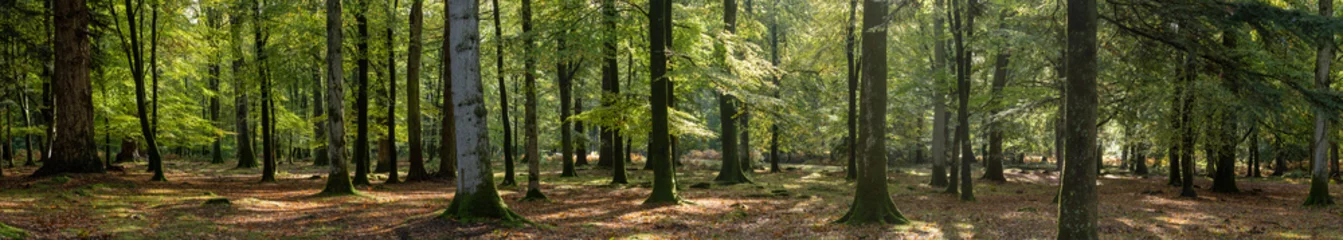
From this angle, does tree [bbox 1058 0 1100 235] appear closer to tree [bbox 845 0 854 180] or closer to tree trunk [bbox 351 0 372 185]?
tree [bbox 845 0 854 180]

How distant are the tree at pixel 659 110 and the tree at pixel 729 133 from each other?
6890mm

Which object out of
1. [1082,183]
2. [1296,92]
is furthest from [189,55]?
[1296,92]

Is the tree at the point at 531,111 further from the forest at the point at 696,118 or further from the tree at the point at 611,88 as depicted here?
the tree at the point at 611,88

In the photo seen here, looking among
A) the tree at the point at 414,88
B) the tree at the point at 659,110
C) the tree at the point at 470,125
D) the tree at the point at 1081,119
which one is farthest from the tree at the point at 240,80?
the tree at the point at 1081,119

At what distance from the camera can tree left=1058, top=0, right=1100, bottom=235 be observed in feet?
23.6

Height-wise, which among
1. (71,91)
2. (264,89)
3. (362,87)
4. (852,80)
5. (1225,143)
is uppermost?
(852,80)

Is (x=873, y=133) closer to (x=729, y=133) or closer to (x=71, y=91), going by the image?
(x=729, y=133)

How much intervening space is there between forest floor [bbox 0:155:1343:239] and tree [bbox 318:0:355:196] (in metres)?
0.64

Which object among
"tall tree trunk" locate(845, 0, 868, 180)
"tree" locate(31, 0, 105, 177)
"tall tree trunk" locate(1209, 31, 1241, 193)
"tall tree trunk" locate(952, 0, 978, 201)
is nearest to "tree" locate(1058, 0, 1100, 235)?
"tall tree trunk" locate(1209, 31, 1241, 193)

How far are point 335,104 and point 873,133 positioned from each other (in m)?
10.8

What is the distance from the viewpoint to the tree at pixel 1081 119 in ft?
23.6

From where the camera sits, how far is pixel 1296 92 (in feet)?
38.3

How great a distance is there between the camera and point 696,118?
17578 millimetres

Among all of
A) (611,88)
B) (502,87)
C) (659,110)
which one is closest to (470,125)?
(659,110)
